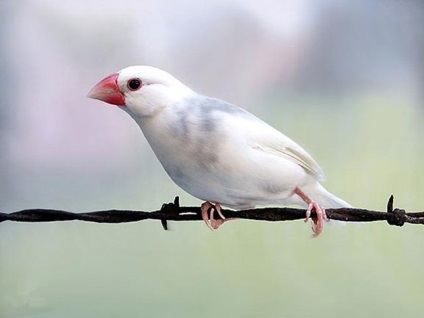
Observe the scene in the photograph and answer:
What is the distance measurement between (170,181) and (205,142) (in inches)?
10.1

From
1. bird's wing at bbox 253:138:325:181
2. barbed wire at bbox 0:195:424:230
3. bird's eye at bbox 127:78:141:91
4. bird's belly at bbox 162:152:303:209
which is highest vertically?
Result: bird's eye at bbox 127:78:141:91

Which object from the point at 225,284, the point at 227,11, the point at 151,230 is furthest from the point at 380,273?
the point at 227,11

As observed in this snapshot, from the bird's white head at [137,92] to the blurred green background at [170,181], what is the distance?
23 centimetres

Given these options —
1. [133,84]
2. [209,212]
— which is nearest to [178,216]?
[209,212]

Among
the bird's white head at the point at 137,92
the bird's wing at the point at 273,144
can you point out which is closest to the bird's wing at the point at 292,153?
the bird's wing at the point at 273,144

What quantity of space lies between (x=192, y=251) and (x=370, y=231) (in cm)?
30

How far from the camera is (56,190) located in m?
0.98

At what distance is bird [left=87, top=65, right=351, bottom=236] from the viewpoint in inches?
28.2

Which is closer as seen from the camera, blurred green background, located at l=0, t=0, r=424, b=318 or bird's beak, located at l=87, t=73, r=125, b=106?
bird's beak, located at l=87, t=73, r=125, b=106

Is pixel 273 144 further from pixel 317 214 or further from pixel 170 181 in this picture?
pixel 170 181

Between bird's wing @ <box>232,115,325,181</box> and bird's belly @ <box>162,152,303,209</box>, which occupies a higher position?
→ bird's wing @ <box>232,115,325,181</box>

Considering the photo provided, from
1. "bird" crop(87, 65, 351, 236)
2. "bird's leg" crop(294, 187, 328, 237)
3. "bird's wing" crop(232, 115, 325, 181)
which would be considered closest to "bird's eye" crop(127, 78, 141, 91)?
"bird" crop(87, 65, 351, 236)

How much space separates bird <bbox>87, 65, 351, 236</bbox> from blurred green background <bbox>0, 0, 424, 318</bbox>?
0.22 metres

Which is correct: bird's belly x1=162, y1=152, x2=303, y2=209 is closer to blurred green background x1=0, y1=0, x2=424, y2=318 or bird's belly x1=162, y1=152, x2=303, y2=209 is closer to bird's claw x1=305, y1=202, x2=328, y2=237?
bird's claw x1=305, y1=202, x2=328, y2=237
